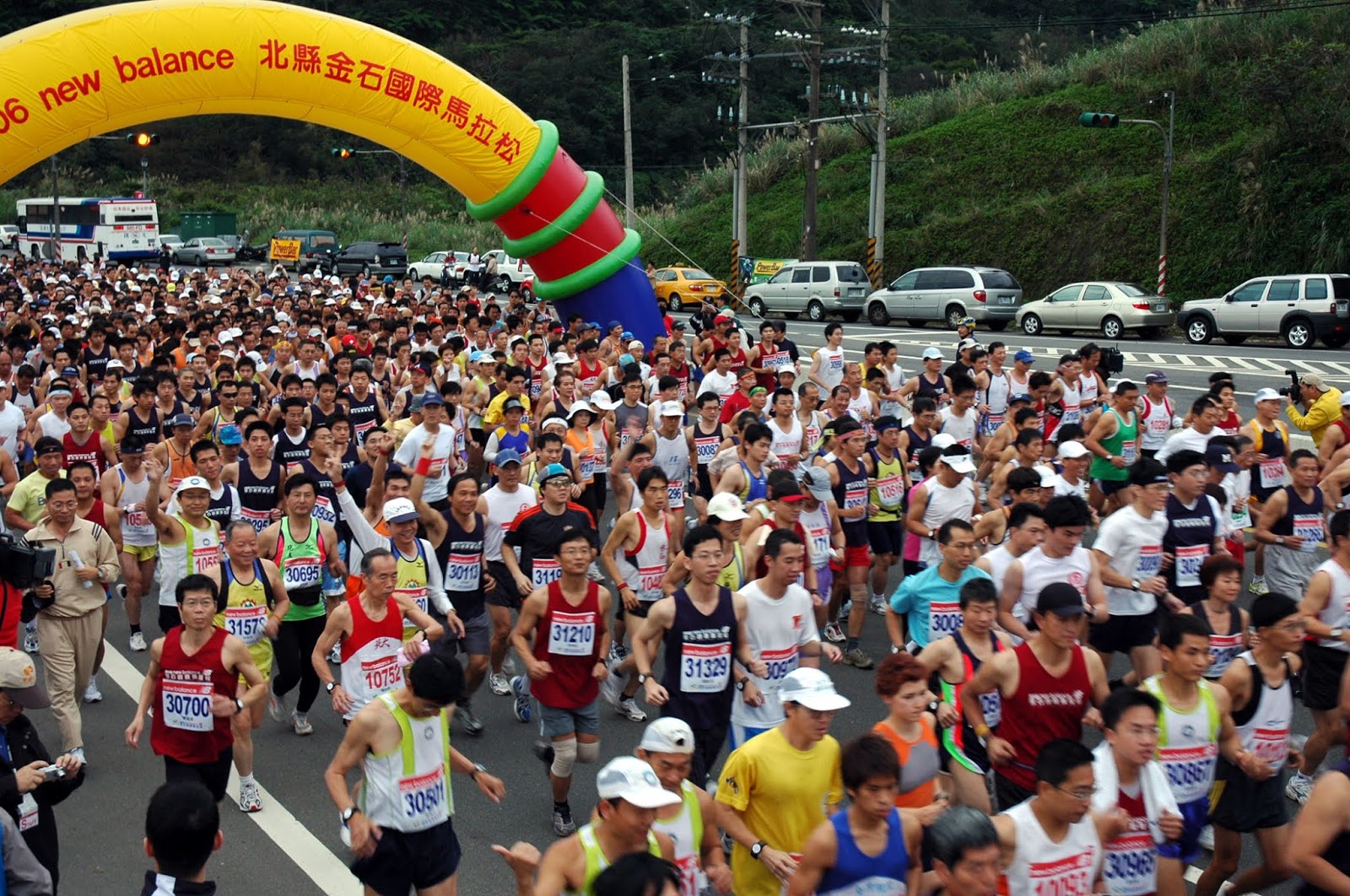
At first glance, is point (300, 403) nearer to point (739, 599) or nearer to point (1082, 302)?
point (739, 599)

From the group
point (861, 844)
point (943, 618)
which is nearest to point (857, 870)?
point (861, 844)

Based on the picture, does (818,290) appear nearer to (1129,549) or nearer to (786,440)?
(786,440)

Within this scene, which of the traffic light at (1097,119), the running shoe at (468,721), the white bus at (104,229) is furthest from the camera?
the white bus at (104,229)

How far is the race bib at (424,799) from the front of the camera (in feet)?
17.3

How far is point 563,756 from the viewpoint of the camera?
6.83 meters

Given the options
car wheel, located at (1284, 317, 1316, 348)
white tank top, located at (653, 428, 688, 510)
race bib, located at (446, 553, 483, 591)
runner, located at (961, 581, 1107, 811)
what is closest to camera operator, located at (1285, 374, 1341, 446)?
white tank top, located at (653, 428, 688, 510)

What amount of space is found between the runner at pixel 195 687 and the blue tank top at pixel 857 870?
293 centimetres

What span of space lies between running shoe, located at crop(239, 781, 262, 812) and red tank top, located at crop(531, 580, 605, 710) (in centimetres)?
167

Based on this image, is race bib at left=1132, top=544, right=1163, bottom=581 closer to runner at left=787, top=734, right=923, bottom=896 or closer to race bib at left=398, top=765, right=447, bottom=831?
runner at left=787, top=734, right=923, bottom=896

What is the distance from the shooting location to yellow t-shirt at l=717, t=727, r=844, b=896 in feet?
16.5

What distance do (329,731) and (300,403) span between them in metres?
3.14

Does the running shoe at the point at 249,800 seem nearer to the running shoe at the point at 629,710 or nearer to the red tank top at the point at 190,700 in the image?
the red tank top at the point at 190,700

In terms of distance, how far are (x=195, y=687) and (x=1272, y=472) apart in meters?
7.80

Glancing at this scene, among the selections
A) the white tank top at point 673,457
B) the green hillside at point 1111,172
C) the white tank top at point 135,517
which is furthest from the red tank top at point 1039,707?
the green hillside at point 1111,172
